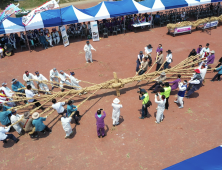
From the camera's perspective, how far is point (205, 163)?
4004 millimetres

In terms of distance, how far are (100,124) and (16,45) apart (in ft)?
40.8

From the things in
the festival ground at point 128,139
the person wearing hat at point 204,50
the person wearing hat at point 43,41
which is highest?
the person wearing hat at point 43,41

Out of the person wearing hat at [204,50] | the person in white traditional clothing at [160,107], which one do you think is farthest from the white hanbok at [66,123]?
the person wearing hat at [204,50]

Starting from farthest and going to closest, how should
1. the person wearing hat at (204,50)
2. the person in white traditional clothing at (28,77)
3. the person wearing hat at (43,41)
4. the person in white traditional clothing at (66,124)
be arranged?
the person wearing hat at (43,41), the person wearing hat at (204,50), the person in white traditional clothing at (28,77), the person in white traditional clothing at (66,124)

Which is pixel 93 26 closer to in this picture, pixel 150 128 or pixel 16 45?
pixel 16 45

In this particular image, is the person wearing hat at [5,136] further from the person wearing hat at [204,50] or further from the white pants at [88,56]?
the person wearing hat at [204,50]

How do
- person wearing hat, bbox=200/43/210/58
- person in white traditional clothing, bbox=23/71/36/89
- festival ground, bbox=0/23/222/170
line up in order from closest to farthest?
festival ground, bbox=0/23/222/170 < person in white traditional clothing, bbox=23/71/36/89 < person wearing hat, bbox=200/43/210/58

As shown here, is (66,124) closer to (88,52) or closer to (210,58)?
(88,52)

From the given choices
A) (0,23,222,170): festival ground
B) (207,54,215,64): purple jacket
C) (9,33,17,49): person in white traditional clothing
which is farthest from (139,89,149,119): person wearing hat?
(9,33,17,49): person in white traditional clothing

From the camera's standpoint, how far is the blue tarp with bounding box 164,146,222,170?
153 inches

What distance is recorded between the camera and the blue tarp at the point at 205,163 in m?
3.88

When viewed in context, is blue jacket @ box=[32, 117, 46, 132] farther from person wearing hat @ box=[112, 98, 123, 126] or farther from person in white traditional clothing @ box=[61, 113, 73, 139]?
person wearing hat @ box=[112, 98, 123, 126]

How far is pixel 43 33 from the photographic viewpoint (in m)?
14.9

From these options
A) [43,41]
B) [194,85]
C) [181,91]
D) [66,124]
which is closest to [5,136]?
[66,124]
